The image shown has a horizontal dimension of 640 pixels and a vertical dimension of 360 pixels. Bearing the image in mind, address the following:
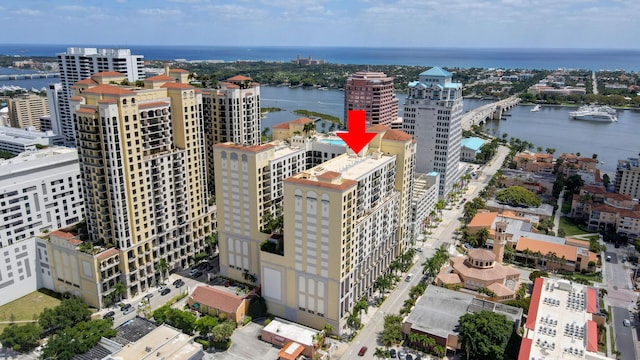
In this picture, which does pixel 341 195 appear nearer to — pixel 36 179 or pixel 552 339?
pixel 552 339

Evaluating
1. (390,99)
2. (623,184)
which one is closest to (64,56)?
(390,99)

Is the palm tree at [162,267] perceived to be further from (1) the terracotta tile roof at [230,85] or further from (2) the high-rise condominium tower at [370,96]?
(2) the high-rise condominium tower at [370,96]

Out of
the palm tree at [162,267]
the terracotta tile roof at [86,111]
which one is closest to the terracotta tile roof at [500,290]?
the palm tree at [162,267]

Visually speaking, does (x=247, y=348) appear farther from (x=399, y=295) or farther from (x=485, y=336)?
(x=485, y=336)

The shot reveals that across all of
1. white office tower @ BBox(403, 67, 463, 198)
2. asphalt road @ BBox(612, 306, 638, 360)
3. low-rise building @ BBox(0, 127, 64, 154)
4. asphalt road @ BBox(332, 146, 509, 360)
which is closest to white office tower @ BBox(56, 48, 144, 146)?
low-rise building @ BBox(0, 127, 64, 154)

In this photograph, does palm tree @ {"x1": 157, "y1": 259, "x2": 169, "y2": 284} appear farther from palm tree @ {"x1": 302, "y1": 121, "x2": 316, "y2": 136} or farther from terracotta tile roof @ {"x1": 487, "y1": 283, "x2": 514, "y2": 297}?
terracotta tile roof @ {"x1": 487, "y1": 283, "x2": 514, "y2": 297}

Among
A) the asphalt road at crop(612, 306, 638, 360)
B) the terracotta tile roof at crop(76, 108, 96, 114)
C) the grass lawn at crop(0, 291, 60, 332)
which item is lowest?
the asphalt road at crop(612, 306, 638, 360)
